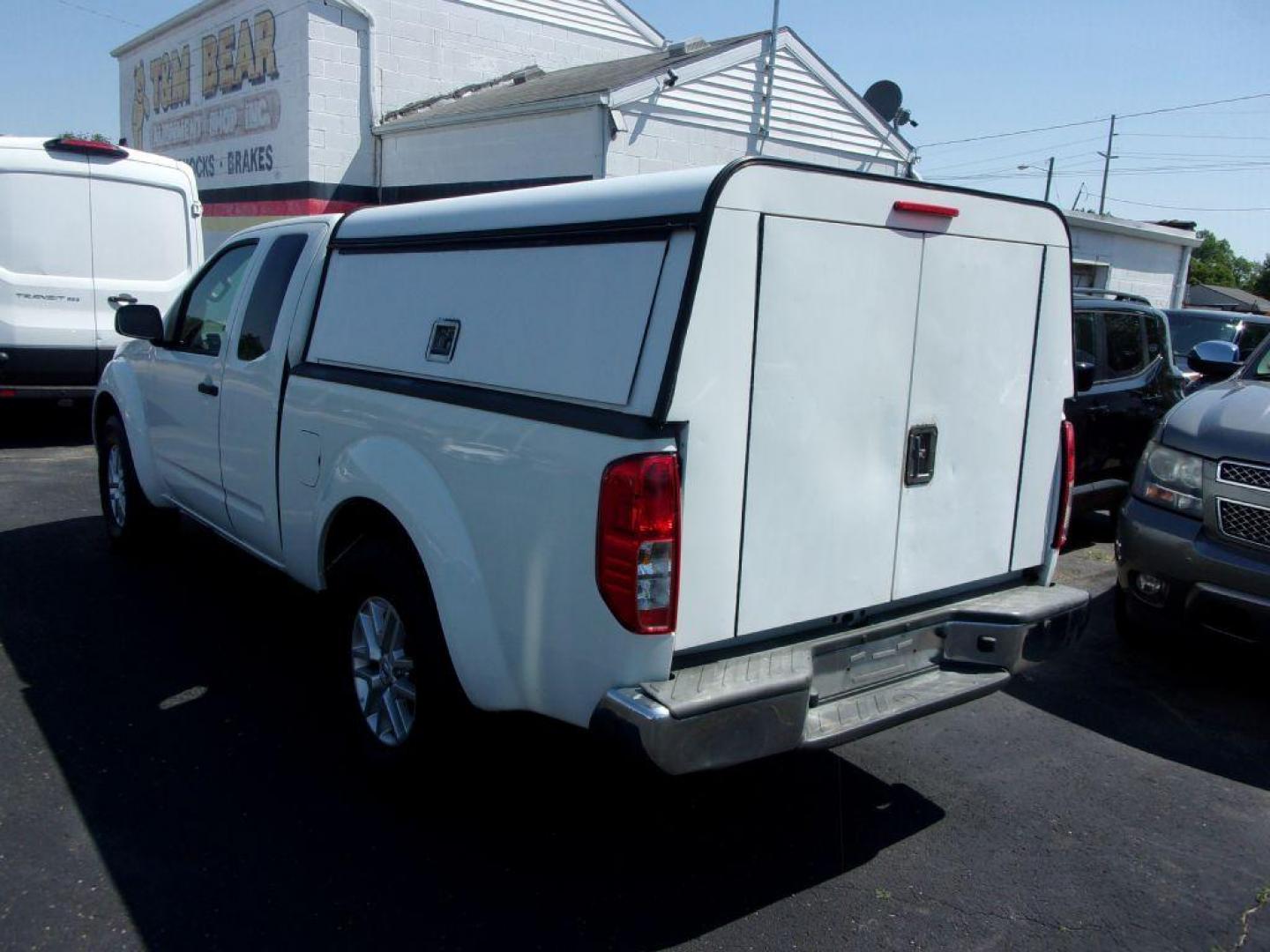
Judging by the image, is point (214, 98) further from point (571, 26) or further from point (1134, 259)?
point (1134, 259)

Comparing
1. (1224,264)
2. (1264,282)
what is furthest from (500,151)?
(1224,264)

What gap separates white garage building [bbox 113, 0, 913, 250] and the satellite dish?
701mm

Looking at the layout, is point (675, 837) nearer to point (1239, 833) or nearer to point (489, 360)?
point (489, 360)

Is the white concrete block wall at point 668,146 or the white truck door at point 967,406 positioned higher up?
the white concrete block wall at point 668,146

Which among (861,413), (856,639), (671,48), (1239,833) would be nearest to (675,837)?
(856,639)

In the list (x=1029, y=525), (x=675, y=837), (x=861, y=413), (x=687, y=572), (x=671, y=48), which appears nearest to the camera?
(x=687, y=572)

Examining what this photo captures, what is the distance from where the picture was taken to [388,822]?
3455mm

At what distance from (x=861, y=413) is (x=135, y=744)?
2.92 meters

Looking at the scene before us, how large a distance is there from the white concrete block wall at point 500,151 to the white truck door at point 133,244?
12.8ft

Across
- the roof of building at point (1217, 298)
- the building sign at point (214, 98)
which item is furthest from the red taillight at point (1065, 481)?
the roof of building at point (1217, 298)

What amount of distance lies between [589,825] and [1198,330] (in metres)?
10.5

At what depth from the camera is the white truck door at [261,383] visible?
14.2 feet

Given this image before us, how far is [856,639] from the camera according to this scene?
317 cm

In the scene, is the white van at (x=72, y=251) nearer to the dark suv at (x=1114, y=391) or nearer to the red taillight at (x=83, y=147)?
the red taillight at (x=83, y=147)
